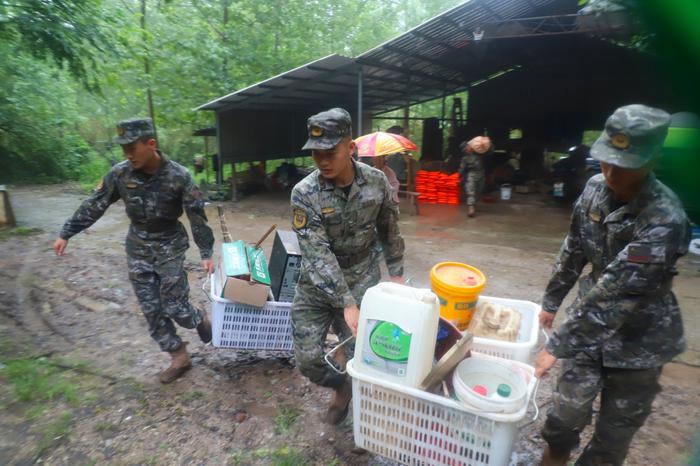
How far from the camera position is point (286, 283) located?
3.53 m

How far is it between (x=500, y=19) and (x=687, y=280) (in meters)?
6.89

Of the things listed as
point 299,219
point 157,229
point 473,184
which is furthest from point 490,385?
point 473,184

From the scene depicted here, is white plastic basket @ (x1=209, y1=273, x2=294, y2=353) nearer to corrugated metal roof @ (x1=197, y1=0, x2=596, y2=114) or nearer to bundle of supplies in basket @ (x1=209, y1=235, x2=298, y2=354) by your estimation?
bundle of supplies in basket @ (x1=209, y1=235, x2=298, y2=354)

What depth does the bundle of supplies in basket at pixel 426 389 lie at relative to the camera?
1.89m

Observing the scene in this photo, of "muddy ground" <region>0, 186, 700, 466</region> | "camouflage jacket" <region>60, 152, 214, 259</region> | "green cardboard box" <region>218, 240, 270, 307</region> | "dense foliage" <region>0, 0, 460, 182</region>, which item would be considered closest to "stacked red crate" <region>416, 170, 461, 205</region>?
"muddy ground" <region>0, 186, 700, 466</region>

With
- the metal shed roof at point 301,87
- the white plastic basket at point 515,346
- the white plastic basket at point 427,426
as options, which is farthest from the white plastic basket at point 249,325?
the metal shed roof at point 301,87

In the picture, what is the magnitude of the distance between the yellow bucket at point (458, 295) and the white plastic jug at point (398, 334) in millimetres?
513

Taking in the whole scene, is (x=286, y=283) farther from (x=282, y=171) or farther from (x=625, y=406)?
(x=282, y=171)

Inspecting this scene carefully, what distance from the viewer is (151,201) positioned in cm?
325

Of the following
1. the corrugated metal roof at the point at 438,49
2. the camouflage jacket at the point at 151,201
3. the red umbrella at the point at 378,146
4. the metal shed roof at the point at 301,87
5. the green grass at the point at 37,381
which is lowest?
the green grass at the point at 37,381

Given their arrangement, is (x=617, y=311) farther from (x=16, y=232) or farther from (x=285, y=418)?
(x=16, y=232)

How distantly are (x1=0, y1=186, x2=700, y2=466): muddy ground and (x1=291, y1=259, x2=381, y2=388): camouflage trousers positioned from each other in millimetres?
437

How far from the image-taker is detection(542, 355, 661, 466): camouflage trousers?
203 cm

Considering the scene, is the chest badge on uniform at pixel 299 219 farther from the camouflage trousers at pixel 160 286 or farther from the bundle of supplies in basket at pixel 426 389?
the camouflage trousers at pixel 160 286
